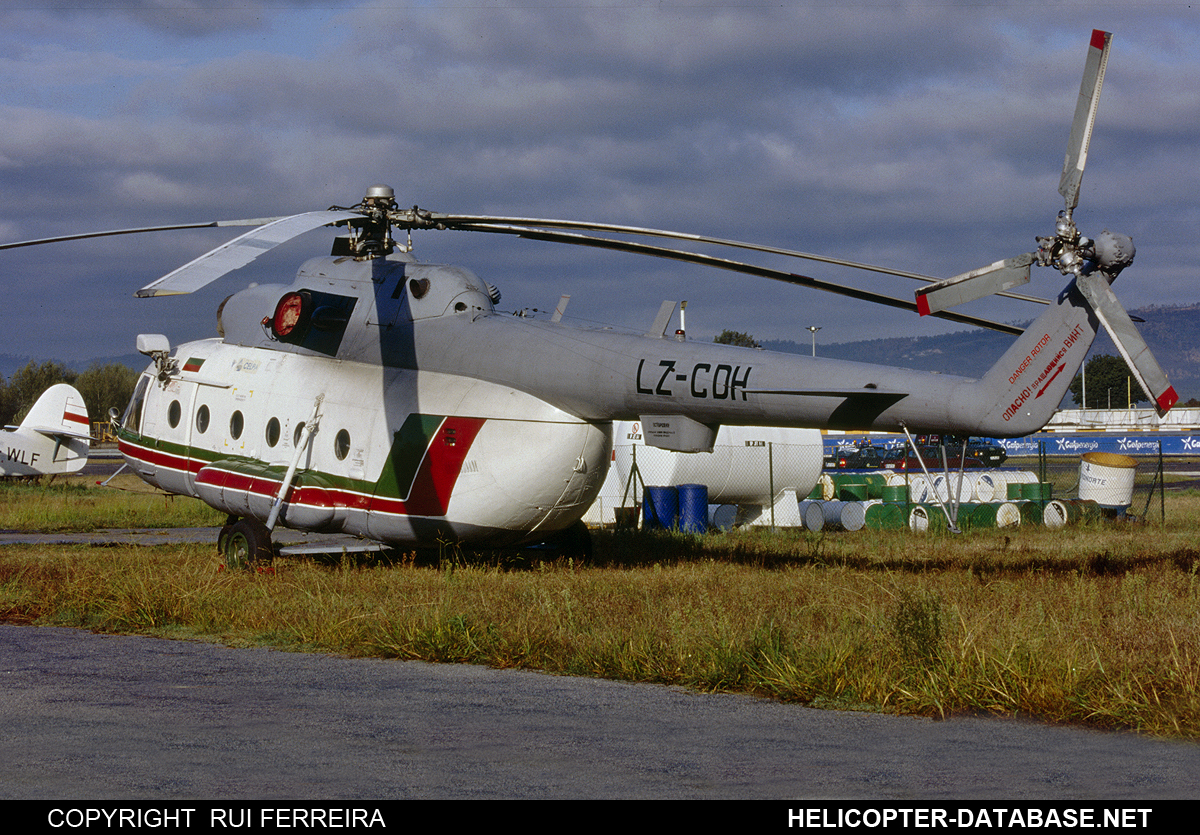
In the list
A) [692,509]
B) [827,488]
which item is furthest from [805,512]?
[827,488]

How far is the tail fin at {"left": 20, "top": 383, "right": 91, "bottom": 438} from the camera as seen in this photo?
114 ft

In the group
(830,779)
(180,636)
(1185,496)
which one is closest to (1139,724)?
(830,779)

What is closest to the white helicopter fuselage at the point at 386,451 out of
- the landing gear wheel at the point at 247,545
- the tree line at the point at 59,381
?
the landing gear wheel at the point at 247,545

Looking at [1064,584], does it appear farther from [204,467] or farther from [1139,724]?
[204,467]

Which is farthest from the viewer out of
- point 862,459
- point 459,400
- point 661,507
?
point 862,459

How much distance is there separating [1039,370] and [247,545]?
10.1 meters

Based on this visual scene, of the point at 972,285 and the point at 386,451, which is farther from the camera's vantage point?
the point at 386,451

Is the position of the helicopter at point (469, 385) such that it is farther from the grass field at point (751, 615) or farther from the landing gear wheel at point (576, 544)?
the grass field at point (751, 615)

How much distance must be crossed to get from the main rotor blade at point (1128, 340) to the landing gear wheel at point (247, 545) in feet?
34.2

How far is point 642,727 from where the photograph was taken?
7160mm

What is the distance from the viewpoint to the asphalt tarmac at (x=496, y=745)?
223 inches

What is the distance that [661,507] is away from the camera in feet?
77.9

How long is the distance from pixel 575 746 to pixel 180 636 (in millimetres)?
6014

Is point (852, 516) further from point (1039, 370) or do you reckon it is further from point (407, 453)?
point (1039, 370)
